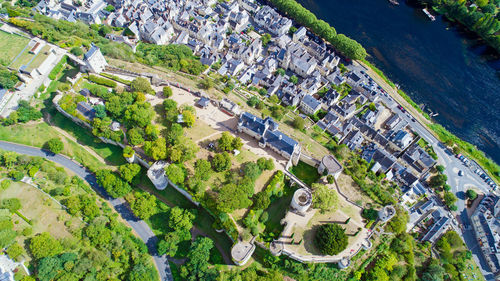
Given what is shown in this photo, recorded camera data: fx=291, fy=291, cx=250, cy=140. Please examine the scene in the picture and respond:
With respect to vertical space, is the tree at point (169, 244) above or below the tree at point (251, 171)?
below

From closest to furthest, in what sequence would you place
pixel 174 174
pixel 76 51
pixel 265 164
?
pixel 174 174
pixel 265 164
pixel 76 51

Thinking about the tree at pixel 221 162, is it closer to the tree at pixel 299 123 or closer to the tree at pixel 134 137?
the tree at pixel 134 137

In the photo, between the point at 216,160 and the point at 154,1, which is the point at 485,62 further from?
the point at 154,1

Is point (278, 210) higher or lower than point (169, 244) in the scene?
higher

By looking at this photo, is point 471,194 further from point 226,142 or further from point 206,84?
point 206,84

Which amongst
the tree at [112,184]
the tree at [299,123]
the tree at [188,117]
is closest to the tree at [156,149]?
the tree at [188,117]

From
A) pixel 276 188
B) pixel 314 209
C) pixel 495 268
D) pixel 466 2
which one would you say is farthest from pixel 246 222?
pixel 466 2

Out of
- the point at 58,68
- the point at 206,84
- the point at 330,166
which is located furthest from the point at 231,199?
the point at 58,68
